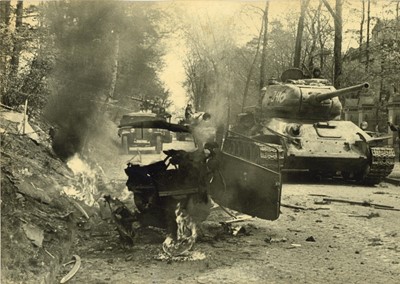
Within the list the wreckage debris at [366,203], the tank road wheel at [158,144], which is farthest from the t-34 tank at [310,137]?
the tank road wheel at [158,144]

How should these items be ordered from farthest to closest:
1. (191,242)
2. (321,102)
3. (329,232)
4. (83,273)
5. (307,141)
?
(321,102), (307,141), (329,232), (191,242), (83,273)

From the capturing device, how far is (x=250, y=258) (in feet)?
18.1

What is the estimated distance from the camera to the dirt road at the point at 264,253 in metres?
4.86

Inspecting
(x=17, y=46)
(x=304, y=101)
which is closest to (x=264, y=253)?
(x=17, y=46)

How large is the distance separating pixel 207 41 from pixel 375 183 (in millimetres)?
18658

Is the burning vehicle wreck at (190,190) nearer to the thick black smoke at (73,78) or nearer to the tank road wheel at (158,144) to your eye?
the thick black smoke at (73,78)

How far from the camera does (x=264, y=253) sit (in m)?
5.74

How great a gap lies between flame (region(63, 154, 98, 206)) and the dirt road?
35.6 inches

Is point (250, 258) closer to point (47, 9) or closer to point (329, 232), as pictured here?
point (329, 232)

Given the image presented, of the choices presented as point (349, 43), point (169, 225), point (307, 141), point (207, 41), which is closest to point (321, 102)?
point (307, 141)

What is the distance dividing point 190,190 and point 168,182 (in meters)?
0.34

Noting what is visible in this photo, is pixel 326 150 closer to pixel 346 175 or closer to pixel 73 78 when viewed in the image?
pixel 346 175

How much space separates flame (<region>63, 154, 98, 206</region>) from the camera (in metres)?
7.96

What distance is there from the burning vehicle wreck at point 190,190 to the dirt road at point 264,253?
0.26 m
